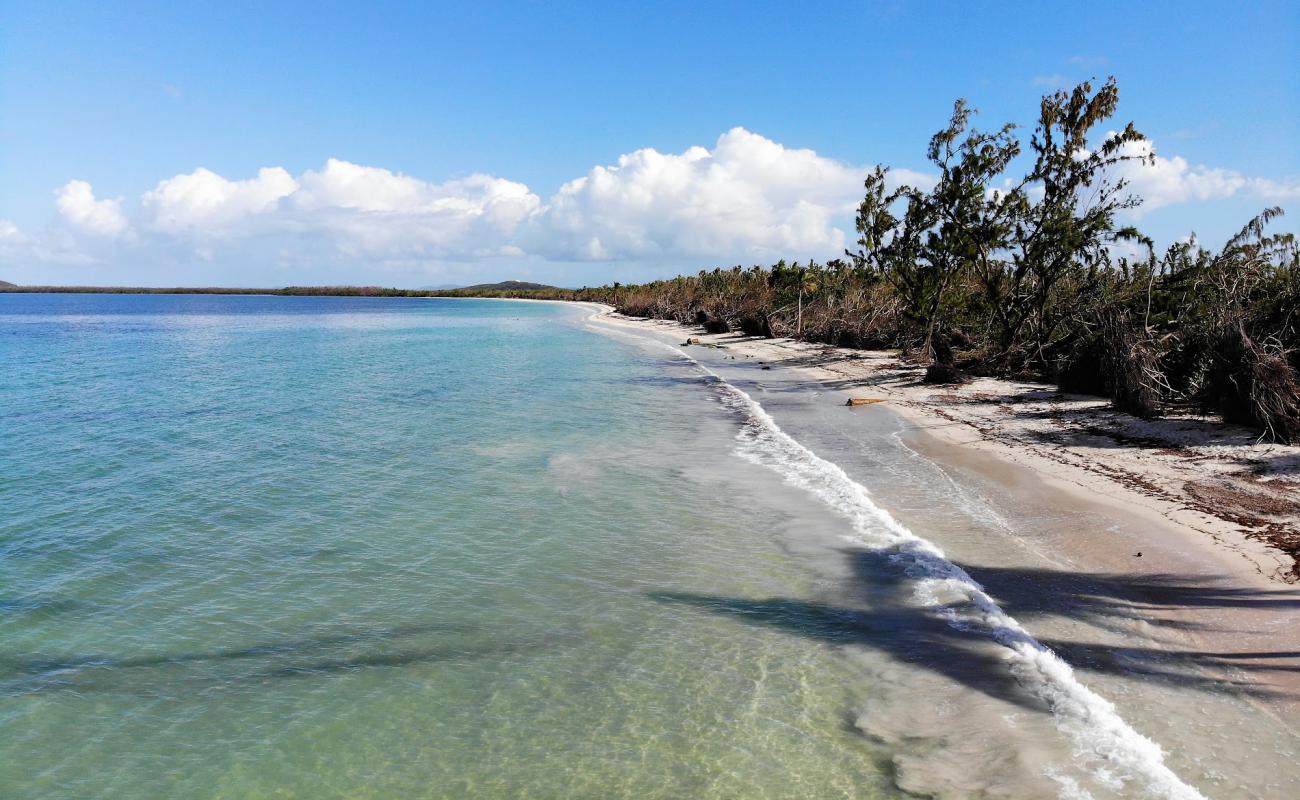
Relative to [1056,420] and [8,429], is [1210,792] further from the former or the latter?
[8,429]

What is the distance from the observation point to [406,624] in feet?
22.9

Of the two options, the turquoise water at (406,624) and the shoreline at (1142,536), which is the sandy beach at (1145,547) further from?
the turquoise water at (406,624)

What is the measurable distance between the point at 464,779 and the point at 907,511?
7377 millimetres

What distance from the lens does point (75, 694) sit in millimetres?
5891

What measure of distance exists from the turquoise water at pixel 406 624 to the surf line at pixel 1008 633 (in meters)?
0.90

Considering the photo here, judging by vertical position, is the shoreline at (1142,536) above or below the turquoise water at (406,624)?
above

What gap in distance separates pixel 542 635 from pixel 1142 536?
7.20m

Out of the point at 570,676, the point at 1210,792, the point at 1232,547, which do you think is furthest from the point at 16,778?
the point at 1232,547

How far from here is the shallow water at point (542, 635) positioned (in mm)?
4844

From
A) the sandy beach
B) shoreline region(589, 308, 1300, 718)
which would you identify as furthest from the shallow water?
shoreline region(589, 308, 1300, 718)

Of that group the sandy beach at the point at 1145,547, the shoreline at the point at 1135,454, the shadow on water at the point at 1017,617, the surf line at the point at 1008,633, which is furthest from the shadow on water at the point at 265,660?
the shoreline at the point at 1135,454

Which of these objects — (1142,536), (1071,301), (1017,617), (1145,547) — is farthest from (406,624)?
(1071,301)

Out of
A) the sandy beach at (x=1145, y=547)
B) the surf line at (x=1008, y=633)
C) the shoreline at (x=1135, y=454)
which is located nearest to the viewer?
the surf line at (x=1008, y=633)

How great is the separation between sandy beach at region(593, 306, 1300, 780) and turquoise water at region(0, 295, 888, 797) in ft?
7.07
